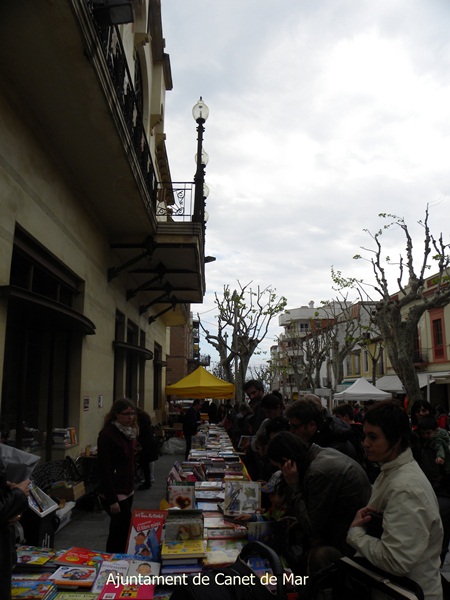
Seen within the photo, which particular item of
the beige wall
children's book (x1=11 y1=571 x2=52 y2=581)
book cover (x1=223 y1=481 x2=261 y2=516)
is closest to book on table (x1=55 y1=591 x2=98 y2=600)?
children's book (x1=11 y1=571 x2=52 y2=581)

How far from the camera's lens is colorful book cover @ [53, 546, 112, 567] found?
10.3ft

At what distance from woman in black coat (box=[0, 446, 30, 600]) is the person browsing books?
2.03m

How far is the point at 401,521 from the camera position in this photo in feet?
7.15

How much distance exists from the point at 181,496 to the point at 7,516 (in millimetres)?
1843

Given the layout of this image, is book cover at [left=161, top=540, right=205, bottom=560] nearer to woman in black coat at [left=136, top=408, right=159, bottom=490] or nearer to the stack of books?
the stack of books

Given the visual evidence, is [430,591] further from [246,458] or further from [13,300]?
[246,458]

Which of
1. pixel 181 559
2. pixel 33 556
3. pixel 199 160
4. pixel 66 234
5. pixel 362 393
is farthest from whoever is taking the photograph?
pixel 362 393

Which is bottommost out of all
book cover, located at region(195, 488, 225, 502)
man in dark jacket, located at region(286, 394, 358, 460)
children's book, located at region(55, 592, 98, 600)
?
children's book, located at region(55, 592, 98, 600)

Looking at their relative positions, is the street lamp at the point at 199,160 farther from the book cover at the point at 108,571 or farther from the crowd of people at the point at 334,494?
the book cover at the point at 108,571

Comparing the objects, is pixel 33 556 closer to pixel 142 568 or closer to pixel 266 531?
pixel 142 568

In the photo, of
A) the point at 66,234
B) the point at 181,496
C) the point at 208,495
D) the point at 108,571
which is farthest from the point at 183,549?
the point at 66,234

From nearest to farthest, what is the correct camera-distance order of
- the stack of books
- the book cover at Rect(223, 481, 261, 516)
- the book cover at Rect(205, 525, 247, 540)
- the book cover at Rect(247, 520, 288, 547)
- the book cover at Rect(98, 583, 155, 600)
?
the book cover at Rect(98, 583, 155, 600)
the stack of books
the book cover at Rect(247, 520, 288, 547)
the book cover at Rect(205, 525, 247, 540)
the book cover at Rect(223, 481, 261, 516)

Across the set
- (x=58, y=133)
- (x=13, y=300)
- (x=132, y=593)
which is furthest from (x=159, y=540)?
(x=58, y=133)

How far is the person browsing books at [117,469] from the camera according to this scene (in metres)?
4.69
